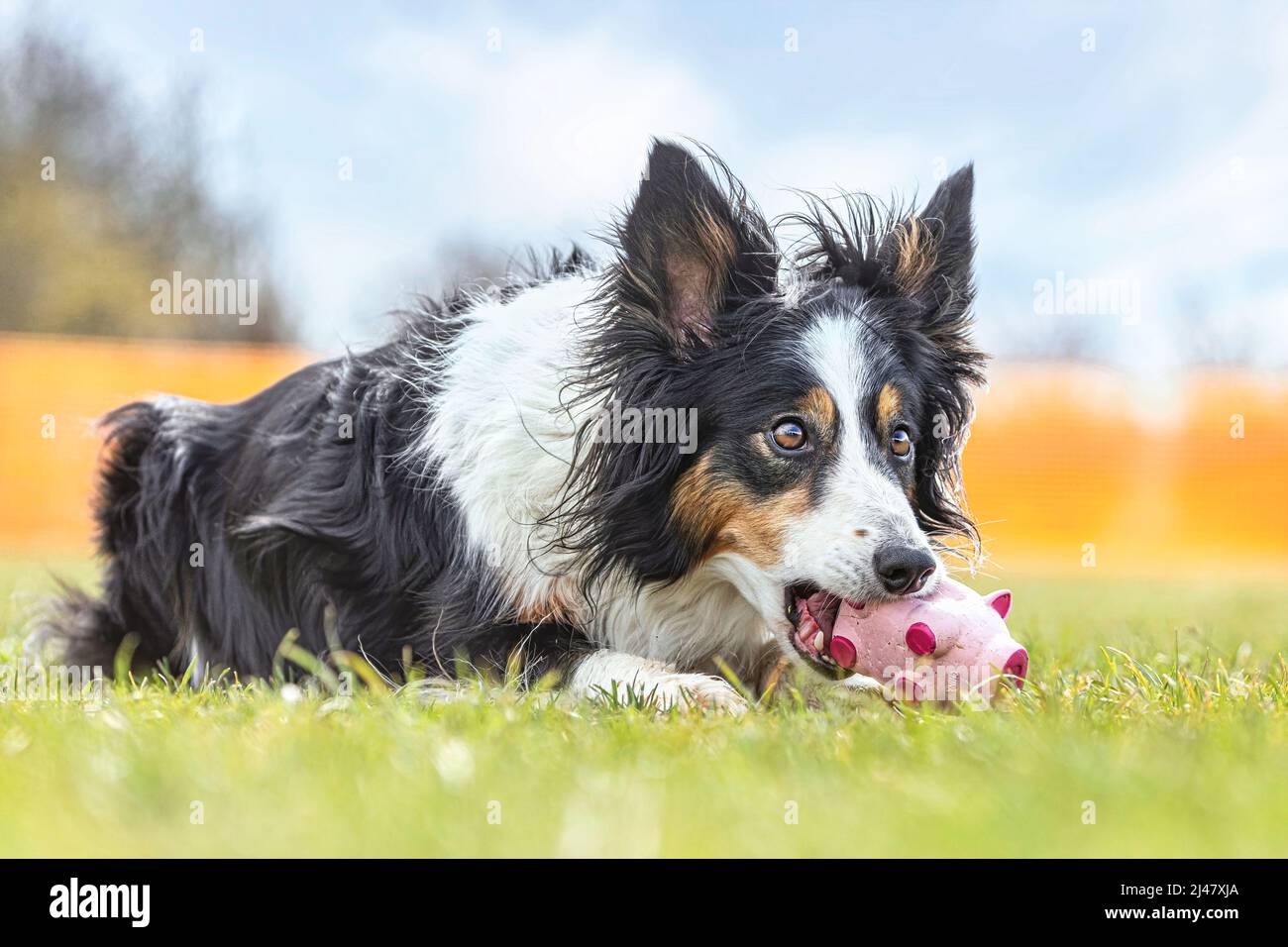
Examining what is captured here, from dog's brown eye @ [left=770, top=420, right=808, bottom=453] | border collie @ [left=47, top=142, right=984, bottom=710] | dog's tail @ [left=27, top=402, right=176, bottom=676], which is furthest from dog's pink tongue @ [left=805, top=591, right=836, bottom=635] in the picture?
dog's tail @ [left=27, top=402, right=176, bottom=676]

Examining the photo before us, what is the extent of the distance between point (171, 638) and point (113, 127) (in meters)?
25.5

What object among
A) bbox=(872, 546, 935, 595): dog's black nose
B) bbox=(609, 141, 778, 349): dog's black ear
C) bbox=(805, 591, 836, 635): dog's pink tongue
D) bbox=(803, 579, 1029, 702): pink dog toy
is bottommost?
bbox=(803, 579, 1029, 702): pink dog toy

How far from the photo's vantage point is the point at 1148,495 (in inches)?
710

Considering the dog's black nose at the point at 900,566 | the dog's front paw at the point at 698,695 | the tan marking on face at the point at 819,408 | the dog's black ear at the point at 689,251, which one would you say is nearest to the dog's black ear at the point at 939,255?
the dog's black ear at the point at 689,251

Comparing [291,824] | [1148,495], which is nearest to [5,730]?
[291,824]

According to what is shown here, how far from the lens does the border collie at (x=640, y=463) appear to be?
12.8ft

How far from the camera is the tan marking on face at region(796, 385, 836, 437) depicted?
3.90 m

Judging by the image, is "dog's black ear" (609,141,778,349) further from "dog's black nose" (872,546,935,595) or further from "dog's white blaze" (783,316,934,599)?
"dog's black nose" (872,546,935,595)

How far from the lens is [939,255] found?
4578 millimetres

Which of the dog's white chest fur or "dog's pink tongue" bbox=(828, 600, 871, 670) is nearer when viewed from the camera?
"dog's pink tongue" bbox=(828, 600, 871, 670)

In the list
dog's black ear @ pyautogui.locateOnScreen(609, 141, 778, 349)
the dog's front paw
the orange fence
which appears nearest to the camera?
the dog's front paw

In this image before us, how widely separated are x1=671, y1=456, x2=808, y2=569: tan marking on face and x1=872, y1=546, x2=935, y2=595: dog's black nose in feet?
1.00

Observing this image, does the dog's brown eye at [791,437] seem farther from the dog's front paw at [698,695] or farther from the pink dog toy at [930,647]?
the dog's front paw at [698,695]

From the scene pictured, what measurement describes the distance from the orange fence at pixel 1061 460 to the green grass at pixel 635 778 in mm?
13794
